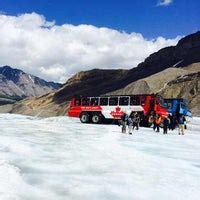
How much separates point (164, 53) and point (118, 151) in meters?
124

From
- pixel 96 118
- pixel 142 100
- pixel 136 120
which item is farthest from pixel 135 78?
pixel 136 120

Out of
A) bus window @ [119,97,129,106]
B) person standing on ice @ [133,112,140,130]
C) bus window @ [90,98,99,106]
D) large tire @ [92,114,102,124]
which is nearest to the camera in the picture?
person standing on ice @ [133,112,140,130]

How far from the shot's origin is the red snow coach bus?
36.8 meters

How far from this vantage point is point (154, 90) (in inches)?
3858

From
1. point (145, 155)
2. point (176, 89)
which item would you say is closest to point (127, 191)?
point (145, 155)

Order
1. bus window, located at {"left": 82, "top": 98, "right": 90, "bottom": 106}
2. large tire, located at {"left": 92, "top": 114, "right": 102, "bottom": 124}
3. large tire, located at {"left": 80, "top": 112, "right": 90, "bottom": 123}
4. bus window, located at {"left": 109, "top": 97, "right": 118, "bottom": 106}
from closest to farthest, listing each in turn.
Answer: bus window, located at {"left": 109, "top": 97, "right": 118, "bottom": 106} → large tire, located at {"left": 92, "top": 114, "right": 102, "bottom": 124} → large tire, located at {"left": 80, "top": 112, "right": 90, "bottom": 123} → bus window, located at {"left": 82, "top": 98, "right": 90, "bottom": 106}

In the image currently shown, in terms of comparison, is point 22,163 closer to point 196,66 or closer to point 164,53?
point 196,66

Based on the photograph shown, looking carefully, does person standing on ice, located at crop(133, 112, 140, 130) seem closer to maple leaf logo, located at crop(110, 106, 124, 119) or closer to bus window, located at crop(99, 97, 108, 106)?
maple leaf logo, located at crop(110, 106, 124, 119)

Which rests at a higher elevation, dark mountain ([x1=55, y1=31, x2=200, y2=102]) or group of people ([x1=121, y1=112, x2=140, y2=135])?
dark mountain ([x1=55, y1=31, x2=200, y2=102])

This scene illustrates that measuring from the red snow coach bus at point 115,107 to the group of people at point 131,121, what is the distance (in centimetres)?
99

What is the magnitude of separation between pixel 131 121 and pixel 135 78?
9341 centimetres

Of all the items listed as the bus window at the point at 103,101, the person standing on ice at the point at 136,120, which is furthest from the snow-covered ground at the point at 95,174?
the bus window at the point at 103,101

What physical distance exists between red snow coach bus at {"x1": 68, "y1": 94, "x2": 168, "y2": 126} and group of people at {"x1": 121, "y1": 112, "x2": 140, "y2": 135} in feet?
3.26

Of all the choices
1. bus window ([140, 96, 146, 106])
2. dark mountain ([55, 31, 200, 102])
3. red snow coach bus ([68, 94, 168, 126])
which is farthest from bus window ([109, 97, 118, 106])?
dark mountain ([55, 31, 200, 102])
